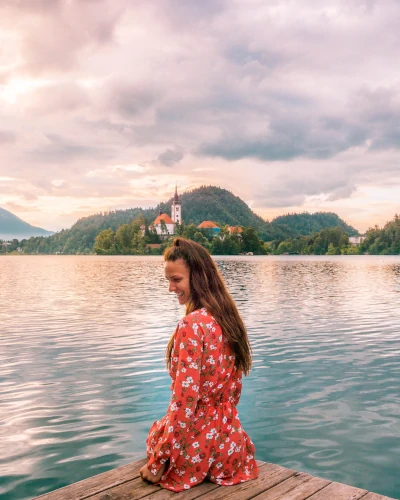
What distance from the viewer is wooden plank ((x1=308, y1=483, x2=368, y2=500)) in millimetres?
4168

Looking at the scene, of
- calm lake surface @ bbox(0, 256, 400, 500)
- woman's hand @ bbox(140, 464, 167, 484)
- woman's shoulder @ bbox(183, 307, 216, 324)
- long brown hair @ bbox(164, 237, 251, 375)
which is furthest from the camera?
calm lake surface @ bbox(0, 256, 400, 500)

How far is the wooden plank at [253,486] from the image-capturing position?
4141 millimetres

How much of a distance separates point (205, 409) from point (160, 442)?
0.44m

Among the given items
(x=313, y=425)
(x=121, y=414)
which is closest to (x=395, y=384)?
(x=313, y=425)

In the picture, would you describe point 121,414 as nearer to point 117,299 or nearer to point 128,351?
point 128,351

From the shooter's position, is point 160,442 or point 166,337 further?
point 166,337

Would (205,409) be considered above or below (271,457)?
above

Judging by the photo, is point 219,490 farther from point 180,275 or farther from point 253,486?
point 180,275

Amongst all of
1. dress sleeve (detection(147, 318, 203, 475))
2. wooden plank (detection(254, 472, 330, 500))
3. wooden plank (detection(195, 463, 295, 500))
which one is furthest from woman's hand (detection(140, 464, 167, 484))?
wooden plank (detection(254, 472, 330, 500))

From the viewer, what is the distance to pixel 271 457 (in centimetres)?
702

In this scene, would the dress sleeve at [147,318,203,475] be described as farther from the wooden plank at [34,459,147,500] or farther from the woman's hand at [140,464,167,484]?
the wooden plank at [34,459,147,500]

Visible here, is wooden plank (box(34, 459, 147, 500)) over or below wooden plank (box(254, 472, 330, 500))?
over

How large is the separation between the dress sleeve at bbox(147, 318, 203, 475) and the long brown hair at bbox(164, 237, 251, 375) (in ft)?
0.96

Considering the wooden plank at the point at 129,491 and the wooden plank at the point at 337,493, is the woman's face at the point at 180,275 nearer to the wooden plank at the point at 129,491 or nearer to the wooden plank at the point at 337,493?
the wooden plank at the point at 129,491
